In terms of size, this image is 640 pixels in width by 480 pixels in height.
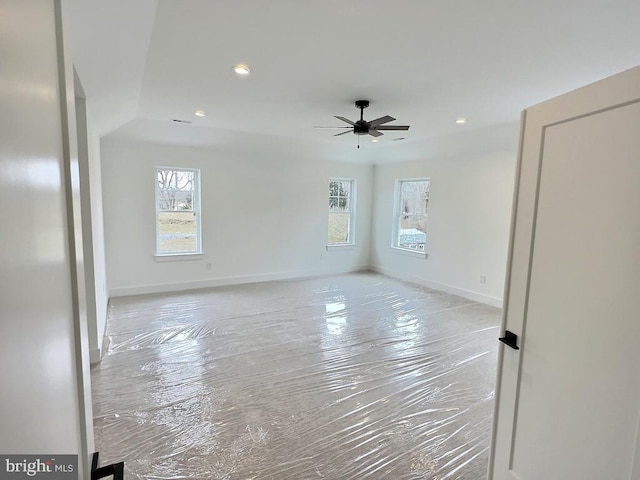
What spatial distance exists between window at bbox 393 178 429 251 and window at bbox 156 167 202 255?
3846mm

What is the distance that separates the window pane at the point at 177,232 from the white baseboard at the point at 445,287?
3807 millimetres

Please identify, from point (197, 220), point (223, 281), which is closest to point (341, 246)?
point (223, 281)

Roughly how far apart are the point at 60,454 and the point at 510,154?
5.44 m

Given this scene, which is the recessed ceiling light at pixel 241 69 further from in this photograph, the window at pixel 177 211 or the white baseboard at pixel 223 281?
the white baseboard at pixel 223 281

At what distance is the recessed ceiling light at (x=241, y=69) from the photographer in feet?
8.78

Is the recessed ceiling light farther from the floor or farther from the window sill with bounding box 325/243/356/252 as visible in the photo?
the window sill with bounding box 325/243/356/252

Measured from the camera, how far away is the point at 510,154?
15.6 feet

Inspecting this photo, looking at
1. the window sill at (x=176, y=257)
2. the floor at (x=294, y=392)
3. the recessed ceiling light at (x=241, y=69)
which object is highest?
the recessed ceiling light at (x=241, y=69)

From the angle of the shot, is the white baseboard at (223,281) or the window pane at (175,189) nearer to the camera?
the white baseboard at (223,281)

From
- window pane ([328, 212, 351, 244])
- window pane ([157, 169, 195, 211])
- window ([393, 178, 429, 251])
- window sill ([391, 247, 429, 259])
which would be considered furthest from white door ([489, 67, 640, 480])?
window pane ([328, 212, 351, 244])

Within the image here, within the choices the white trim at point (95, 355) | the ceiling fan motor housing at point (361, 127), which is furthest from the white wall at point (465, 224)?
the white trim at point (95, 355)

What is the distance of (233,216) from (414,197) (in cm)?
343

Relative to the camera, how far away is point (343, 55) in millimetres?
2482

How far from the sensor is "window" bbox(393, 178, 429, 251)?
6.35 meters
